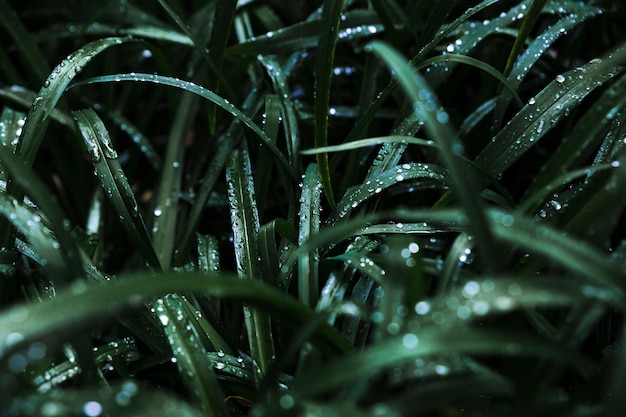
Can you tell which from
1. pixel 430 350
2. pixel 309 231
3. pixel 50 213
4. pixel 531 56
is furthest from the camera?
pixel 531 56

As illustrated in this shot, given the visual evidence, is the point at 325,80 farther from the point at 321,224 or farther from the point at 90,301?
→ the point at 90,301

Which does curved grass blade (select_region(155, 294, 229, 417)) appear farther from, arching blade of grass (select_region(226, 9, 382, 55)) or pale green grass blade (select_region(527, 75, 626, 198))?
arching blade of grass (select_region(226, 9, 382, 55))

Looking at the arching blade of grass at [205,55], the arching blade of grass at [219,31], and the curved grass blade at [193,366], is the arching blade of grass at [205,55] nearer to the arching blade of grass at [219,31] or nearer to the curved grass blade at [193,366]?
the arching blade of grass at [219,31]

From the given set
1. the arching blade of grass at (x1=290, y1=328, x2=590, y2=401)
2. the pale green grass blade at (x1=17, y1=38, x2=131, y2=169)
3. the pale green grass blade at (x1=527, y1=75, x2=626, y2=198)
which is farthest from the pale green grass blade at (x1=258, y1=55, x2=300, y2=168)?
the arching blade of grass at (x1=290, y1=328, x2=590, y2=401)

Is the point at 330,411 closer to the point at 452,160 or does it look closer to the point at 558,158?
the point at 452,160

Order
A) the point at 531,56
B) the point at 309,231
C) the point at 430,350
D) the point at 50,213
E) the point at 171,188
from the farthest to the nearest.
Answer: the point at 171,188 < the point at 531,56 < the point at 309,231 < the point at 50,213 < the point at 430,350

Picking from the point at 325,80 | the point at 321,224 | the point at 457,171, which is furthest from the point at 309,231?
the point at 457,171

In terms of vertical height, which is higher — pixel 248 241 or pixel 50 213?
pixel 248 241
